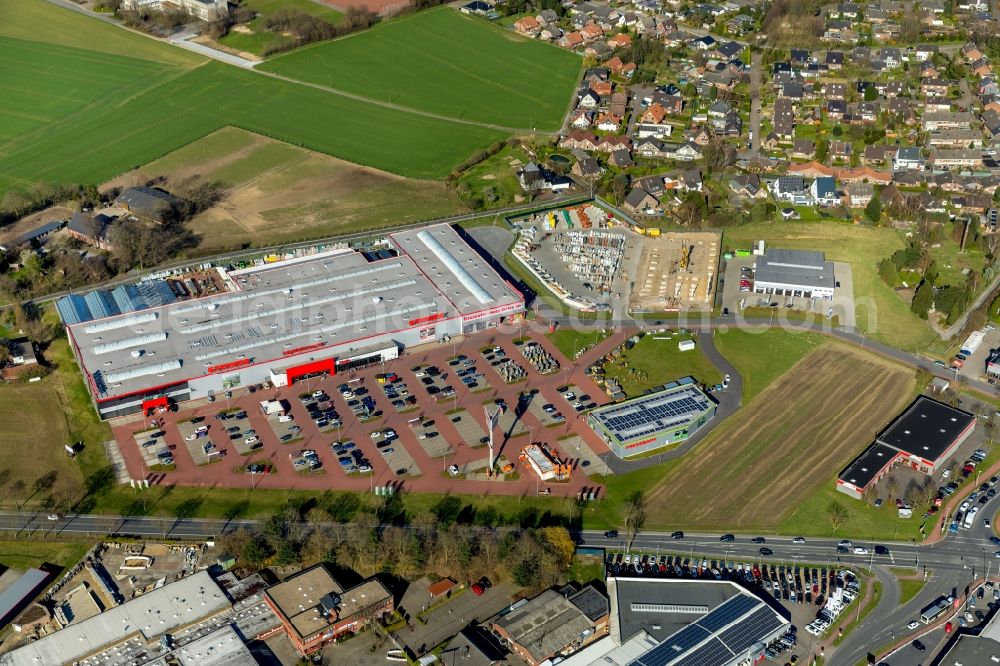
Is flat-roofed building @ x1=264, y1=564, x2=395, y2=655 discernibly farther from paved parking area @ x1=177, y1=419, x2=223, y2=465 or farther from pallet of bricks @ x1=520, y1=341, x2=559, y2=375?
pallet of bricks @ x1=520, y1=341, x2=559, y2=375

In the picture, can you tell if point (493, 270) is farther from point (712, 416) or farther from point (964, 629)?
point (964, 629)

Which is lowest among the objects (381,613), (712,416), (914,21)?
(381,613)

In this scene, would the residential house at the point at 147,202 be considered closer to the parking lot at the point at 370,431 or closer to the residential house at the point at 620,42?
the parking lot at the point at 370,431

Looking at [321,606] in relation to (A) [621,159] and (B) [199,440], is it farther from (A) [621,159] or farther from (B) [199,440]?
(A) [621,159]

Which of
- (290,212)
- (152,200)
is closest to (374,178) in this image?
(290,212)

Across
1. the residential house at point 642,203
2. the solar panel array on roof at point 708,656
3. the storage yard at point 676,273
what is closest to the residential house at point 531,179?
the residential house at point 642,203

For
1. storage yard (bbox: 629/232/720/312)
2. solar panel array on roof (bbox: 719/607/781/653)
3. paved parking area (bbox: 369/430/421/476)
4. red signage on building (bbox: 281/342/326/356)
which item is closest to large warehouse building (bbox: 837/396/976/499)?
solar panel array on roof (bbox: 719/607/781/653)
